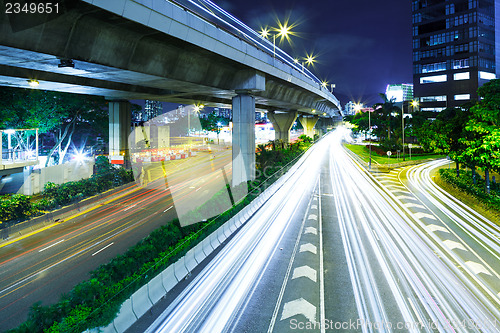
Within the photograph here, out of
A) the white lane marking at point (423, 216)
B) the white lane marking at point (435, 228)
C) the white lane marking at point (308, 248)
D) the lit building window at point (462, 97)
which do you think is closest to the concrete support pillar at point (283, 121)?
the white lane marking at point (423, 216)

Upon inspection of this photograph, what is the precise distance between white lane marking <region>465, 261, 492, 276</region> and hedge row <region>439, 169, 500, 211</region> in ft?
31.1

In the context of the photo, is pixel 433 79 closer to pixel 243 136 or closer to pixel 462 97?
pixel 462 97

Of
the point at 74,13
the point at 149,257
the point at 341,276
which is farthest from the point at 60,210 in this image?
the point at 341,276

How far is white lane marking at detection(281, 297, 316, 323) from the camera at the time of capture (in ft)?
30.6

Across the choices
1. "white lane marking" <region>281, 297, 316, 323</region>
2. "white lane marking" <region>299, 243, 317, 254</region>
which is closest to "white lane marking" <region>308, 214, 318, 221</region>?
"white lane marking" <region>299, 243, 317, 254</region>

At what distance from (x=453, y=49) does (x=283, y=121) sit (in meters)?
70.0

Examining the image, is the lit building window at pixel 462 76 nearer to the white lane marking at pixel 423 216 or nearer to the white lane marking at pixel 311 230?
the white lane marking at pixel 423 216

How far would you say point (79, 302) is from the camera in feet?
28.9

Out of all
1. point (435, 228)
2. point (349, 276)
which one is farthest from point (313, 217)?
point (349, 276)

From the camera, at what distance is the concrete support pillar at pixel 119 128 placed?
34.7 meters

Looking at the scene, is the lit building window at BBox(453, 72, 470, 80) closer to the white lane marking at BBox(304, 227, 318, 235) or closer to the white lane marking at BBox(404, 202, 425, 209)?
the white lane marking at BBox(404, 202, 425, 209)

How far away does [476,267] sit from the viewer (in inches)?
503

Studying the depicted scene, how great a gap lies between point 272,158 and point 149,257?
2857 cm

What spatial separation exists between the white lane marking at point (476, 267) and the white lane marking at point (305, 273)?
6.62 m
